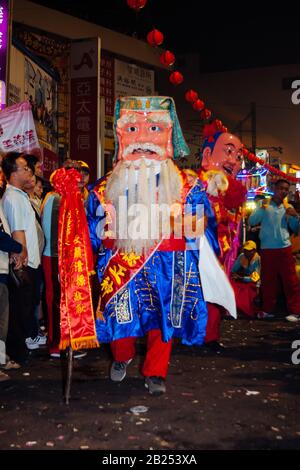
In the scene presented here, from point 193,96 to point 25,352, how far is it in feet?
29.9

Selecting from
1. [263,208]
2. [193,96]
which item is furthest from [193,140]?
[263,208]

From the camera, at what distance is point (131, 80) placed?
15633mm

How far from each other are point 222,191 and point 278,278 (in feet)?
8.28

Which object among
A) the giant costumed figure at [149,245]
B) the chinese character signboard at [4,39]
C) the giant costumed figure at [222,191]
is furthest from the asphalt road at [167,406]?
the chinese character signboard at [4,39]

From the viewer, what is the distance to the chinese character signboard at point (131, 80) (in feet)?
49.7

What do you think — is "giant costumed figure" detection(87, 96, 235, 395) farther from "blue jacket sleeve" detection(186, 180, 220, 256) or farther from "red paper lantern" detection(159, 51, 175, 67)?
"red paper lantern" detection(159, 51, 175, 67)

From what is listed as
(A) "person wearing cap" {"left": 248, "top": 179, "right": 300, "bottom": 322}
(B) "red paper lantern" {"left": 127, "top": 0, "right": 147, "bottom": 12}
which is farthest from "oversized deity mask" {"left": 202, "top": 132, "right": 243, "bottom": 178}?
(B) "red paper lantern" {"left": 127, "top": 0, "right": 147, "bottom": 12}

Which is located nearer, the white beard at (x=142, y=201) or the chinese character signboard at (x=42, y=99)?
the white beard at (x=142, y=201)

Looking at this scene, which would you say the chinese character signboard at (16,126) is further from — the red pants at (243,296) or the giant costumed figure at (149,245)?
the red pants at (243,296)

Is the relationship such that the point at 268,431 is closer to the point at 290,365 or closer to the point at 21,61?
the point at 290,365

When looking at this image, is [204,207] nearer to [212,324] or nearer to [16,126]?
[212,324]

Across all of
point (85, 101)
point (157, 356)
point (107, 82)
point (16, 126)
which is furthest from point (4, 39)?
point (107, 82)

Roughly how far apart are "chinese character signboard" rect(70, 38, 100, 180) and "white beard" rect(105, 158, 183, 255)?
7963mm

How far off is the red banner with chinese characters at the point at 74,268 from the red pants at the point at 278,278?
386 cm
